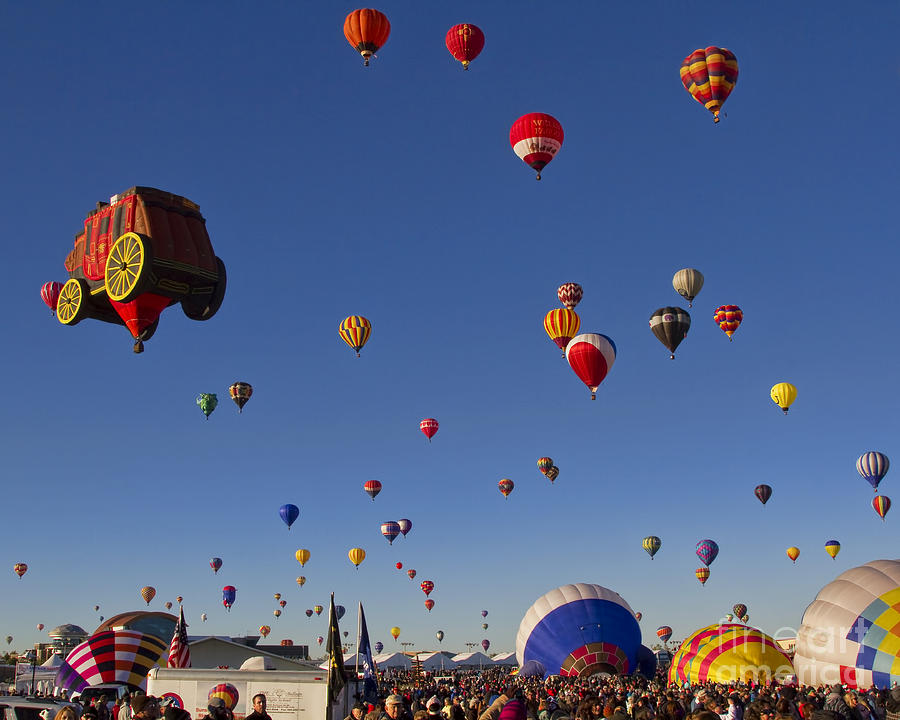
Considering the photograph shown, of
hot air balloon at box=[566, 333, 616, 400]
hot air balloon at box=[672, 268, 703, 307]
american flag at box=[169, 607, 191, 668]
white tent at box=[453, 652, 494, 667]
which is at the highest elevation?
hot air balloon at box=[672, 268, 703, 307]

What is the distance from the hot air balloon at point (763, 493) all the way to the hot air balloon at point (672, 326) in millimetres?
15680

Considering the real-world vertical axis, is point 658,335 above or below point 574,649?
above

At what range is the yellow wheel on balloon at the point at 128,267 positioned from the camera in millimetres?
16875

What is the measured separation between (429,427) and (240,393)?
33.3 feet

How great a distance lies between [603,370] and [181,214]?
50.3 feet

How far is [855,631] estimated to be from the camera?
17984mm

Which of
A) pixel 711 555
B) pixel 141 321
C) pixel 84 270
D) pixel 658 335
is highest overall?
pixel 658 335

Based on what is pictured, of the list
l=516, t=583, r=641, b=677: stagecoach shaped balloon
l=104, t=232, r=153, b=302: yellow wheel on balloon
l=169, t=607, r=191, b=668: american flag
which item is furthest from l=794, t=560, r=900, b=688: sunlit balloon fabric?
l=104, t=232, r=153, b=302: yellow wheel on balloon

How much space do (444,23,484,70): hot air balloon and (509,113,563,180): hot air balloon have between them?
8.68 feet

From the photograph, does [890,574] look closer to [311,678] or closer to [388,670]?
[311,678]

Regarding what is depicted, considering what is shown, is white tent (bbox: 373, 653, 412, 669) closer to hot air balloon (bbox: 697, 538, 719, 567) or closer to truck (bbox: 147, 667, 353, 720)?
hot air balloon (bbox: 697, 538, 719, 567)

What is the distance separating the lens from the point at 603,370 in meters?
28.4

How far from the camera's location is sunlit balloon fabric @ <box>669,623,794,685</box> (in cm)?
2252

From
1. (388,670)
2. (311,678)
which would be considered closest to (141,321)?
(311,678)
